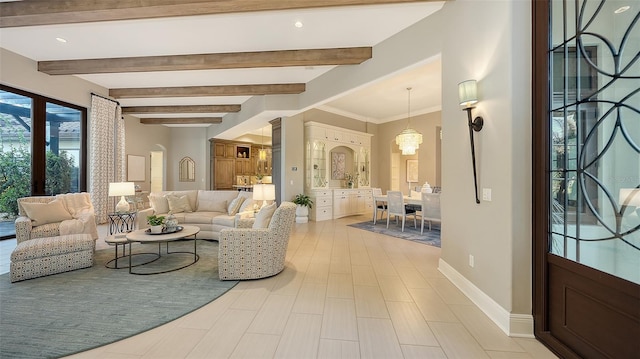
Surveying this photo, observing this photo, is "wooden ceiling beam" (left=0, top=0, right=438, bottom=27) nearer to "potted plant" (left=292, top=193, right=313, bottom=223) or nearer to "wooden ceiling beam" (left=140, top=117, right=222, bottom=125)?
"potted plant" (left=292, top=193, right=313, bottom=223)

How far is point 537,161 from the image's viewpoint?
209 centimetres

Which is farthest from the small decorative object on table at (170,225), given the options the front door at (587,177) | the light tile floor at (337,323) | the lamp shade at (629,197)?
the lamp shade at (629,197)

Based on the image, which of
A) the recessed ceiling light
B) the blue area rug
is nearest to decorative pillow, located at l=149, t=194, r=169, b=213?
the blue area rug

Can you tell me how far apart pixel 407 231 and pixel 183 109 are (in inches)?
275

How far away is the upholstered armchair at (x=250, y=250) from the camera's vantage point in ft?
10.4

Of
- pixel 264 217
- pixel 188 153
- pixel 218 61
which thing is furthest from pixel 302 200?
pixel 188 153

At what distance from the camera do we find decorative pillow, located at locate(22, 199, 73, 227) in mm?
3867

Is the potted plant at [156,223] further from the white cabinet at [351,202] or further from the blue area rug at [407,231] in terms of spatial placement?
the white cabinet at [351,202]

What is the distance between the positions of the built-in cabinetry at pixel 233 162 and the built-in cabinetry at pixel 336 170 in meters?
4.61

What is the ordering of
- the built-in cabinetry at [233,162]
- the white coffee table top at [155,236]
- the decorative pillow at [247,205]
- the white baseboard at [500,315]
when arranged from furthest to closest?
the built-in cabinetry at [233,162], the decorative pillow at [247,205], the white coffee table top at [155,236], the white baseboard at [500,315]

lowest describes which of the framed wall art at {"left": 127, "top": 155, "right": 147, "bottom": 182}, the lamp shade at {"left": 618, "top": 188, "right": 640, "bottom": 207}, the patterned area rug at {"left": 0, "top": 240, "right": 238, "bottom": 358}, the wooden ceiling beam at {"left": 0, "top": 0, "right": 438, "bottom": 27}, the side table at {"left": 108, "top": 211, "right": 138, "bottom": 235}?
the patterned area rug at {"left": 0, "top": 240, "right": 238, "bottom": 358}

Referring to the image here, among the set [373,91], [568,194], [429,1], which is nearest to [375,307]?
[568,194]

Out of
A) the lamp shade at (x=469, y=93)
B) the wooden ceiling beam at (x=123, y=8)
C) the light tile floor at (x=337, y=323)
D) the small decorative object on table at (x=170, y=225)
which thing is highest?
the wooden ceiling beam at (x=123, y=8)

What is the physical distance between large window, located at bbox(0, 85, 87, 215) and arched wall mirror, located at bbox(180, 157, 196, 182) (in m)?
4.14
